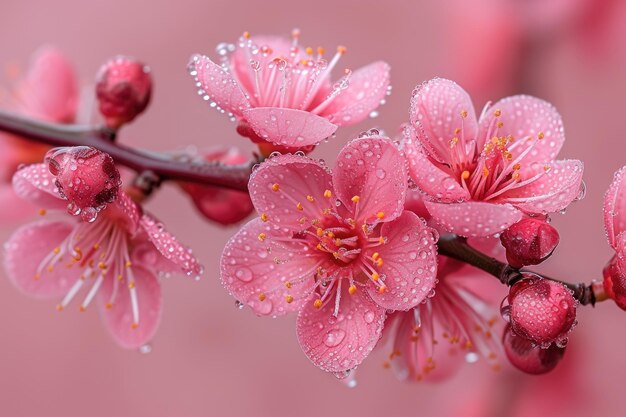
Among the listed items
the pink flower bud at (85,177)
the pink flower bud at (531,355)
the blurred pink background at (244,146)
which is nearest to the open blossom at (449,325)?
the pink flower bud at (531,355)

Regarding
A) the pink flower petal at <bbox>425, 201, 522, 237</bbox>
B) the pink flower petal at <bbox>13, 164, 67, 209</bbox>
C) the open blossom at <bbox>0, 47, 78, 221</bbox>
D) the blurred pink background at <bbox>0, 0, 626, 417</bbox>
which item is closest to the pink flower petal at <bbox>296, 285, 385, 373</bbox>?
the pink flower petal at <bbox>425, 201, 522, 237</bbox>

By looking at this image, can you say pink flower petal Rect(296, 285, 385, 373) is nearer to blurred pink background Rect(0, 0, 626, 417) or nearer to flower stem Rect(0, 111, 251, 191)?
flower stem Rect(0, 111, 251, 191)

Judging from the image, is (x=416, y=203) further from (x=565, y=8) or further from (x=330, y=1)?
(x=330, y=1)

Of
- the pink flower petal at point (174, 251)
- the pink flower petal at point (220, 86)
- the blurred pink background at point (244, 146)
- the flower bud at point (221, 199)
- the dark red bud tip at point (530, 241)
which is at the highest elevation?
the pink flower petal at point (220, 86)

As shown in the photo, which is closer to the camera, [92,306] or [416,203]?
[416,203]

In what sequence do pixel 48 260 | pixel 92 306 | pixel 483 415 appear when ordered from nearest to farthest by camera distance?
1. pixel 48 260
2. pixel 483 415
3. pixel 92 306

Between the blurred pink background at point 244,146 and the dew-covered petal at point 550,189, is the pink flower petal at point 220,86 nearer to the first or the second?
the dew-covered petal at point 550,189

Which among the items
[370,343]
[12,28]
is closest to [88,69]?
[12,28]
